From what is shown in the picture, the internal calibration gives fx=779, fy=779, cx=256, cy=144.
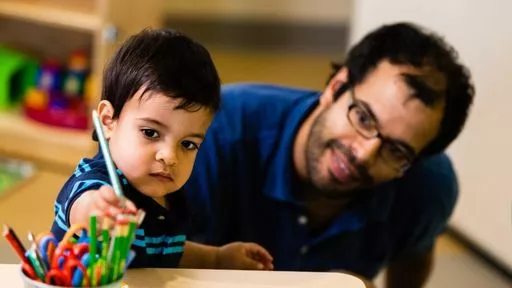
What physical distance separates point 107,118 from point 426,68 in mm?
408

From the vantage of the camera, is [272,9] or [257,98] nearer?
[257,98]

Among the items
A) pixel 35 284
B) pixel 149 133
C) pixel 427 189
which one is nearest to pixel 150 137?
pixel 149 133

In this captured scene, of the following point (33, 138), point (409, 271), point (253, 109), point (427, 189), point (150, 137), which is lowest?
point (33, 138)

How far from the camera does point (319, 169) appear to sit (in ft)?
2.89

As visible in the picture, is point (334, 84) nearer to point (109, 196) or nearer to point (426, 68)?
point (426, 68)

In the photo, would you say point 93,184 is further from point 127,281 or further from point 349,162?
point 349,162

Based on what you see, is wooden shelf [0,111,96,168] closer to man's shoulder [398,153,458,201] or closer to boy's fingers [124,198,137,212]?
man's shoulder [398,153,458,201]

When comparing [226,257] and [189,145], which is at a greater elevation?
[189,145]

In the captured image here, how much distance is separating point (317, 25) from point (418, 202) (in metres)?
1.61

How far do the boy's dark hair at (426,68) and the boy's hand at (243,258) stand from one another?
26 centimetres

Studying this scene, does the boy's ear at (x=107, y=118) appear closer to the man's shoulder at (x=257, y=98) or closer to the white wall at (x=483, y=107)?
the man's shoulder at (x=257, y=98)

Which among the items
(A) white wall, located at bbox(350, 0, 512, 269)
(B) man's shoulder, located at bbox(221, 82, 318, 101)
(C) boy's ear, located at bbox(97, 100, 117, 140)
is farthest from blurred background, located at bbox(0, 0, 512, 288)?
(C) boy's ear, located at bbox(97, 100, 117, 140)

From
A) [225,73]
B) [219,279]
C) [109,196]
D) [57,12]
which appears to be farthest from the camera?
[57,12]

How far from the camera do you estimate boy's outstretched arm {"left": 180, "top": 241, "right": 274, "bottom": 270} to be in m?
0.63
